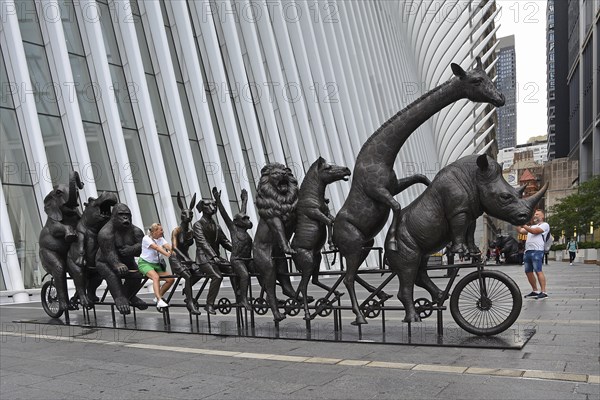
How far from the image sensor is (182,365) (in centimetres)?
594

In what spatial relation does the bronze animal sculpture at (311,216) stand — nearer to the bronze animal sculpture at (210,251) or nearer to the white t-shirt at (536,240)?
the bronze animal sculpture at (210,251)

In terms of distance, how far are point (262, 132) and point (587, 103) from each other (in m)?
57.1

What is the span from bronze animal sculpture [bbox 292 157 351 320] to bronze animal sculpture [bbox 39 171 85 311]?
4.55 meters

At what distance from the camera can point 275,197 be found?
7570mm

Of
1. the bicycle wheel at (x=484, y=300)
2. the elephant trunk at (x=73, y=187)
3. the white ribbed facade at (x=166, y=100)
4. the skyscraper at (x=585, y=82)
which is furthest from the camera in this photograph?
the skyscraper at (x=585, y=82)

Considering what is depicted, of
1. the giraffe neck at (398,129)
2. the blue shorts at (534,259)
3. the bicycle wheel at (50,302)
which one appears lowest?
the bicycle wheel at (50,302)

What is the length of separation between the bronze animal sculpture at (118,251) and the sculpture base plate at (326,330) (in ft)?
1.69

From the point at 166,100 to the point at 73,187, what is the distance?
40.2 ft

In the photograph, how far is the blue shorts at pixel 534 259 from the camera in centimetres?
1052

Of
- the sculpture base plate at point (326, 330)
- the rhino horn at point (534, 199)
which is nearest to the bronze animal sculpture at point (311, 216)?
the sculpture base plate at point (326, 330)

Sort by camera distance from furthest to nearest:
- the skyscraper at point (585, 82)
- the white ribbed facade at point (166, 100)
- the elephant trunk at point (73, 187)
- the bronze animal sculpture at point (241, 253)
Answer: the skyscraper at point (585, 82), the white ribbed facade at point (166, 100), the elephant trunk at point (73, 187), the bronze animal sculpture at point (241, 253)

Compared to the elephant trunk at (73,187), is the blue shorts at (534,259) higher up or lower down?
lower down

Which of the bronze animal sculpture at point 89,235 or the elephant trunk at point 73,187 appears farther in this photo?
the bronze animal sculpture at point 89,235

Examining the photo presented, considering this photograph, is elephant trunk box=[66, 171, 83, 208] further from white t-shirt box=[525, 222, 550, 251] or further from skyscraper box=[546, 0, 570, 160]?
skyscraper box=[546, 0, 570, 160]
